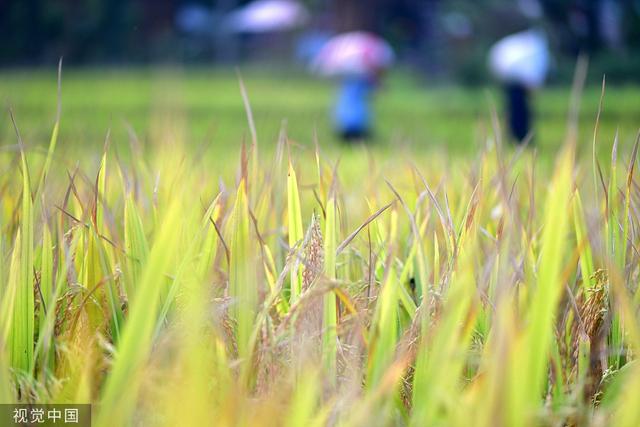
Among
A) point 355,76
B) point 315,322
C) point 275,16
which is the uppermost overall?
point 315,322

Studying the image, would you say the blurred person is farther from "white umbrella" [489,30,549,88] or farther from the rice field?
the rice field

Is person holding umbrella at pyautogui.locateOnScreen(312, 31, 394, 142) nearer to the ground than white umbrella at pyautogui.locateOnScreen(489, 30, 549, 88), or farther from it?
nearer to the ground

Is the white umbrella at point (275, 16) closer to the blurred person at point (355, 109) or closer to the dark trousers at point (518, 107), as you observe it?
the blurred person at point (355, 109)

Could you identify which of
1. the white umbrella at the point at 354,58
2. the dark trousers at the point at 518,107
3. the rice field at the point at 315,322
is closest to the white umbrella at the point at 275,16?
the white umbrella at the point at 354,58

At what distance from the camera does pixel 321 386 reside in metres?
0.77

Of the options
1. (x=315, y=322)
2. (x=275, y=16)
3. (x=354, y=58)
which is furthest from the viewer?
(x=275, y=16)

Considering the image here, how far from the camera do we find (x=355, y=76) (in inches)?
266

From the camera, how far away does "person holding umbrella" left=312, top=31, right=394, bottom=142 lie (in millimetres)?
6672

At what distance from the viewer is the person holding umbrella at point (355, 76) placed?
263 inches

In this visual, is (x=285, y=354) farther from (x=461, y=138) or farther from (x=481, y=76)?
(x=481, y=76)

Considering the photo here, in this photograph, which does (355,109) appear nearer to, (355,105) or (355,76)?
(355,105)

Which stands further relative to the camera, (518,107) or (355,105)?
(355,105)

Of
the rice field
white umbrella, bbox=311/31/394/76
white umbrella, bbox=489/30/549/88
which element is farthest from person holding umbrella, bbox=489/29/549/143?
the rice field

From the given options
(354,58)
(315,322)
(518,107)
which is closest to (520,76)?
(518,107)
